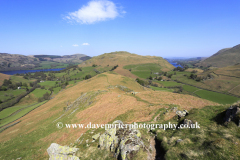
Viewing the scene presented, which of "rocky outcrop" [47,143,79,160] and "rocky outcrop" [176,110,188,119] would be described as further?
"rocky outcrop" [176,110,188,119]

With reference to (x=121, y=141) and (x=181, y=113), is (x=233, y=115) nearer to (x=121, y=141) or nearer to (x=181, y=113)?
(x=181, y=113)

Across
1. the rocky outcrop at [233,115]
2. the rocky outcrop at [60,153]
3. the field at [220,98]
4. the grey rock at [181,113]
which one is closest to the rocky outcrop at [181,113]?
the grey rock at [181,113]

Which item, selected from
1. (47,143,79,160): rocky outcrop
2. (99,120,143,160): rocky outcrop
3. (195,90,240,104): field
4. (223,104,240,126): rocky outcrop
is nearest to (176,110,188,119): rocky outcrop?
(223,104,240,126): rocky outcrop

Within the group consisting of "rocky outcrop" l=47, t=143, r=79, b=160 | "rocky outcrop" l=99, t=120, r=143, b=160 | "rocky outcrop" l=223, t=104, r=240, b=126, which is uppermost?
"rocky outcrop" l=223, t=104, r=240, b=126

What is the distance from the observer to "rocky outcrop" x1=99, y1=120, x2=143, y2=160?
12484 millimetres

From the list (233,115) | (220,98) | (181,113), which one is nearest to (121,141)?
(181,113)

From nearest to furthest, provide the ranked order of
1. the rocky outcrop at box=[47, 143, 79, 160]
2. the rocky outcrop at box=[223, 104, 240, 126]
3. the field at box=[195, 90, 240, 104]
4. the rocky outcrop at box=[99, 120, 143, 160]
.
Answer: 1. the rocky outcrop at box=[223, 104, 240, 126]
2. the rocky outcrop at box=[99, 120, 143, 160]
3. the rocky outcrop at box=[47, 143, 79, 160]
4. the field at box=[195, 90, 240, 104]

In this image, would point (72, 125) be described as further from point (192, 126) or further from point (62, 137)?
point (192, 126)

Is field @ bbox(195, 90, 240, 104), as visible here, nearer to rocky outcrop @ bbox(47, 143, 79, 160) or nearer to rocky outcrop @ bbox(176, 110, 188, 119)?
rocky outcrop @ bbox(176, 110, 188, 119)

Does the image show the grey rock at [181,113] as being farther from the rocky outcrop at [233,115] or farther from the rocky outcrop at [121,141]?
the rocky outcrop at [121,141]

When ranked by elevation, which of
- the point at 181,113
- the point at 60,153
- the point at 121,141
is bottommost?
the point at 60,153

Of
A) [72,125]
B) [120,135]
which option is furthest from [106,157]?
[72,125]

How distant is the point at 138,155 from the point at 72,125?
23269mm

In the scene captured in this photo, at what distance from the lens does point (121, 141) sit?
45.5 feet
